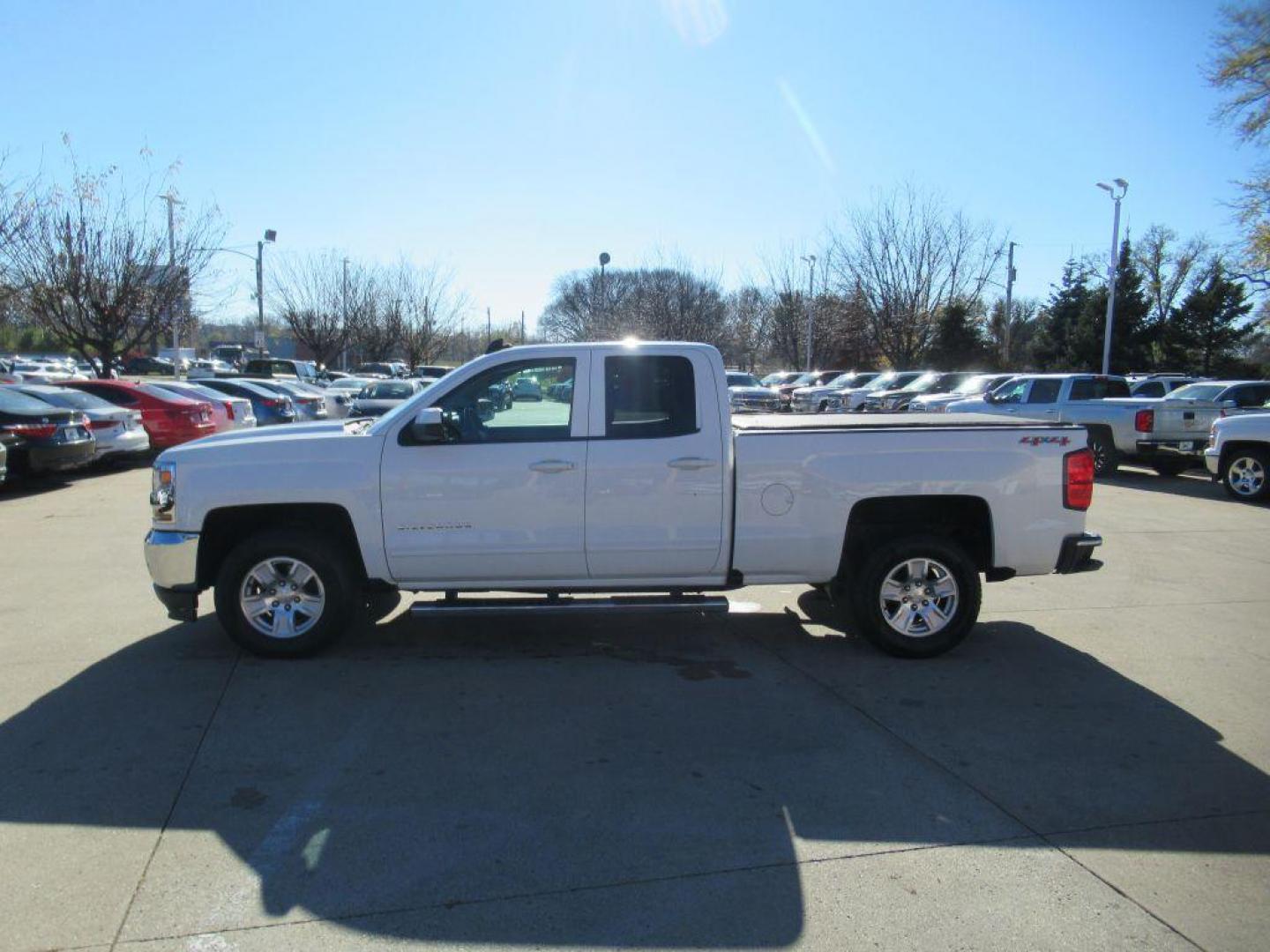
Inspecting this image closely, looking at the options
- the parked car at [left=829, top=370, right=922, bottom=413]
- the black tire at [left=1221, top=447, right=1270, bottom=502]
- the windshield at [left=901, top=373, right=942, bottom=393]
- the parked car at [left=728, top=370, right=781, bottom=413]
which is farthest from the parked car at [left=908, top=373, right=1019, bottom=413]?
the black tire at [left=1221, top=447, right=1270, bottom=502]

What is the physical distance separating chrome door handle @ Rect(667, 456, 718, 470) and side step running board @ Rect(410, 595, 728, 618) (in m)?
0.87

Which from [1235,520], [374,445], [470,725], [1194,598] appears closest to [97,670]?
[374,445]

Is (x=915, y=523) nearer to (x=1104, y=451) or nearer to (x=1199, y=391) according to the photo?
(x=1104, y=451)

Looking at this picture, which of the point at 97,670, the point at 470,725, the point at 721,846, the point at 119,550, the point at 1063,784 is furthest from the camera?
the point at 119,550

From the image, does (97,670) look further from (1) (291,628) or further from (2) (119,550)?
(2) (119,550)

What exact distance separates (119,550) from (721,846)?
802 centimetres

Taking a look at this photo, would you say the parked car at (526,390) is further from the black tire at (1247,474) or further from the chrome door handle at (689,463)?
the black tire at (1247,474)

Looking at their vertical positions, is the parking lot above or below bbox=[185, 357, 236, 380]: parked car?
below

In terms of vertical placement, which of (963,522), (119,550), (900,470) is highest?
(900,470)

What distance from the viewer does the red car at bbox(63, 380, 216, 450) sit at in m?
17.9

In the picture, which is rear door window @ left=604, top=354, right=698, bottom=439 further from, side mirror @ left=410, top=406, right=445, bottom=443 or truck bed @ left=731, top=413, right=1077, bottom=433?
side mirror @ left=410, top=406, right=445, bottom=443

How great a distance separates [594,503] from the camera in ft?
18.8

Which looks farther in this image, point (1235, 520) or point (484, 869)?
point (1235, 520)

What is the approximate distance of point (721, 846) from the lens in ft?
12.0
